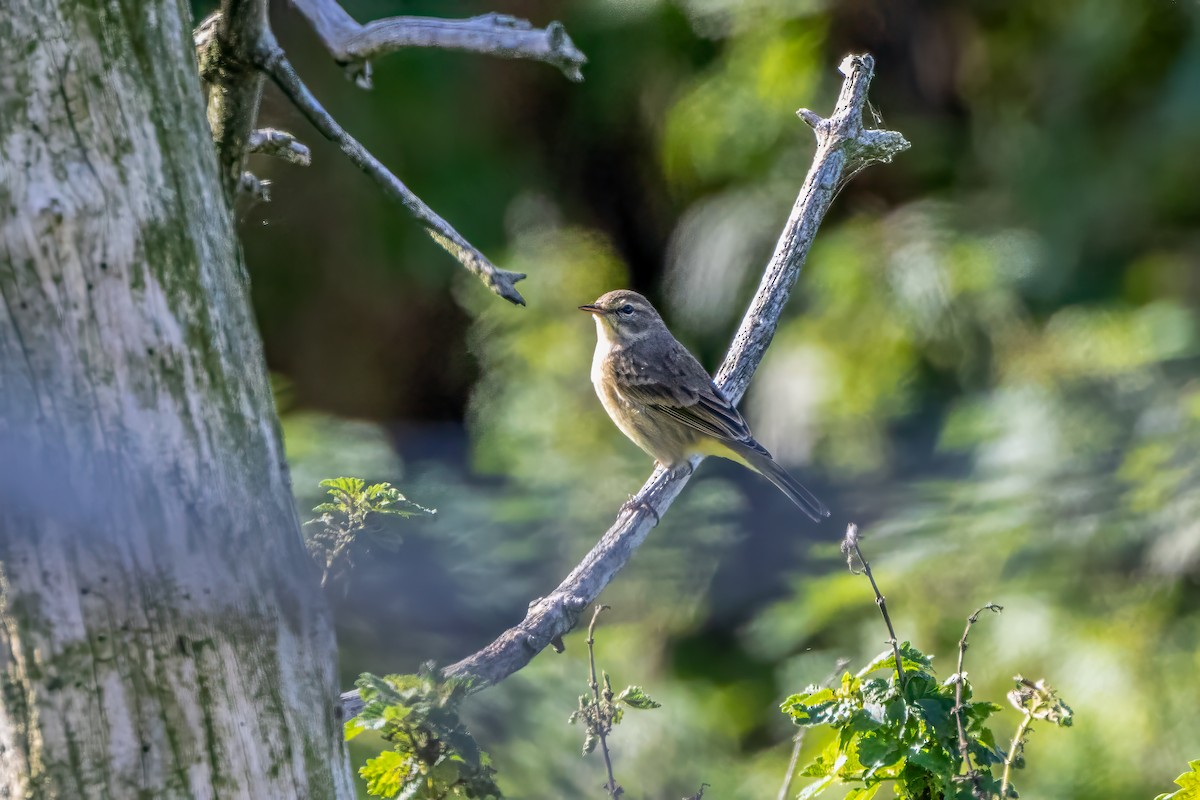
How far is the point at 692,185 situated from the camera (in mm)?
4656

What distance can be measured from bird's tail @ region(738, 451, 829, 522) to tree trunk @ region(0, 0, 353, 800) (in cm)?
214

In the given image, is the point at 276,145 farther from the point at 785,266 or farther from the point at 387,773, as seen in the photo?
the point at 785,266

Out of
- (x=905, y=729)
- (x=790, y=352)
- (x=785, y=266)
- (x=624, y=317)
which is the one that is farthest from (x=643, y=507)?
(x=790, y=352)

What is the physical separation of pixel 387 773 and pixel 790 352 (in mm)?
2984

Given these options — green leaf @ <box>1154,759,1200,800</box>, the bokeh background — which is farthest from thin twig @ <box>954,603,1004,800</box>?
the bokeh background

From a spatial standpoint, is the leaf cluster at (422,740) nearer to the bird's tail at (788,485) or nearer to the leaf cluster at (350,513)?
the leaf cluster at (350,513)

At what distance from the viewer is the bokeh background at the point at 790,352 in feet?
11.4

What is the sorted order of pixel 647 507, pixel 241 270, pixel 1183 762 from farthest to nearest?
pixel 1183 762 → pixel 647 507 → pixel 241 270

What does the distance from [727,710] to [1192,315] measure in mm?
1931

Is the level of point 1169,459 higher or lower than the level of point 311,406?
lower

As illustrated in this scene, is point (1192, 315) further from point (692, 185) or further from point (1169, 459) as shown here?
point (692, 185)

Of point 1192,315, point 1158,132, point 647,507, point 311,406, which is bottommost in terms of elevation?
point 647,507

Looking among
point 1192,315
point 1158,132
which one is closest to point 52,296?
point 1192,315

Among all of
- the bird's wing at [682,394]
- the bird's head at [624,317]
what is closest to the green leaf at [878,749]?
the bird's wing at [682,394]
